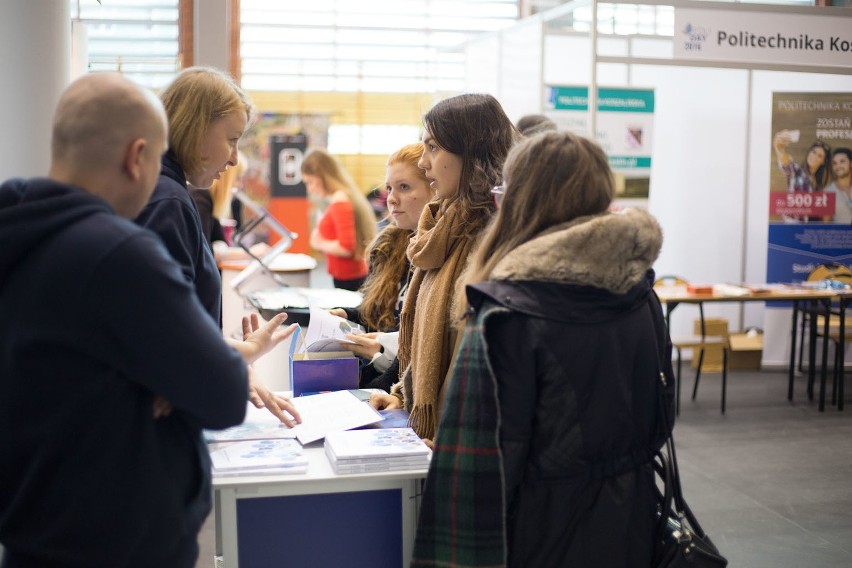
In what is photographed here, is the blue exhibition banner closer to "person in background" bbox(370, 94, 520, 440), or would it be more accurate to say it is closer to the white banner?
the white banner

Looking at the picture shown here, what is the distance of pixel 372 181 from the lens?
12.8 metres

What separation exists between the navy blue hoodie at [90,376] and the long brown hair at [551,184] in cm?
64

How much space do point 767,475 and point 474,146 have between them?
3.28 meters

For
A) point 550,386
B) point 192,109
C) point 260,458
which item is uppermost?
point 192,109

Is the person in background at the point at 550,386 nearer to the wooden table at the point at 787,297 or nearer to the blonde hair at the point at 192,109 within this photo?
the blonde hair at the point at 192,109

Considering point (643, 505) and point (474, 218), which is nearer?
point (643, 505)

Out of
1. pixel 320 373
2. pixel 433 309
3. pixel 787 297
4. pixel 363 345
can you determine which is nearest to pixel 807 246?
pixel 787 297

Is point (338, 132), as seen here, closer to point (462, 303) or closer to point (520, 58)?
point (520, 58)

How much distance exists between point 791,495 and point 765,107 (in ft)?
13.0

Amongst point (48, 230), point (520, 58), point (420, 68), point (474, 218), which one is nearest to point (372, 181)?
point (420, 68)

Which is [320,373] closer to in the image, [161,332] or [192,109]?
[192,109]

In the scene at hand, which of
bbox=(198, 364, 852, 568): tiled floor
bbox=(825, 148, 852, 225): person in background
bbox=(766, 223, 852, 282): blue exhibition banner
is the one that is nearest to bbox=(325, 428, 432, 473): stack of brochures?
bbox=(198, 364, 852, 568): tiled floor

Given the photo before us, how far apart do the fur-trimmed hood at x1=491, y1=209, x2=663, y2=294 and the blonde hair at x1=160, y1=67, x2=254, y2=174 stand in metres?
0.71

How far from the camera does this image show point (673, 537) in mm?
1744
